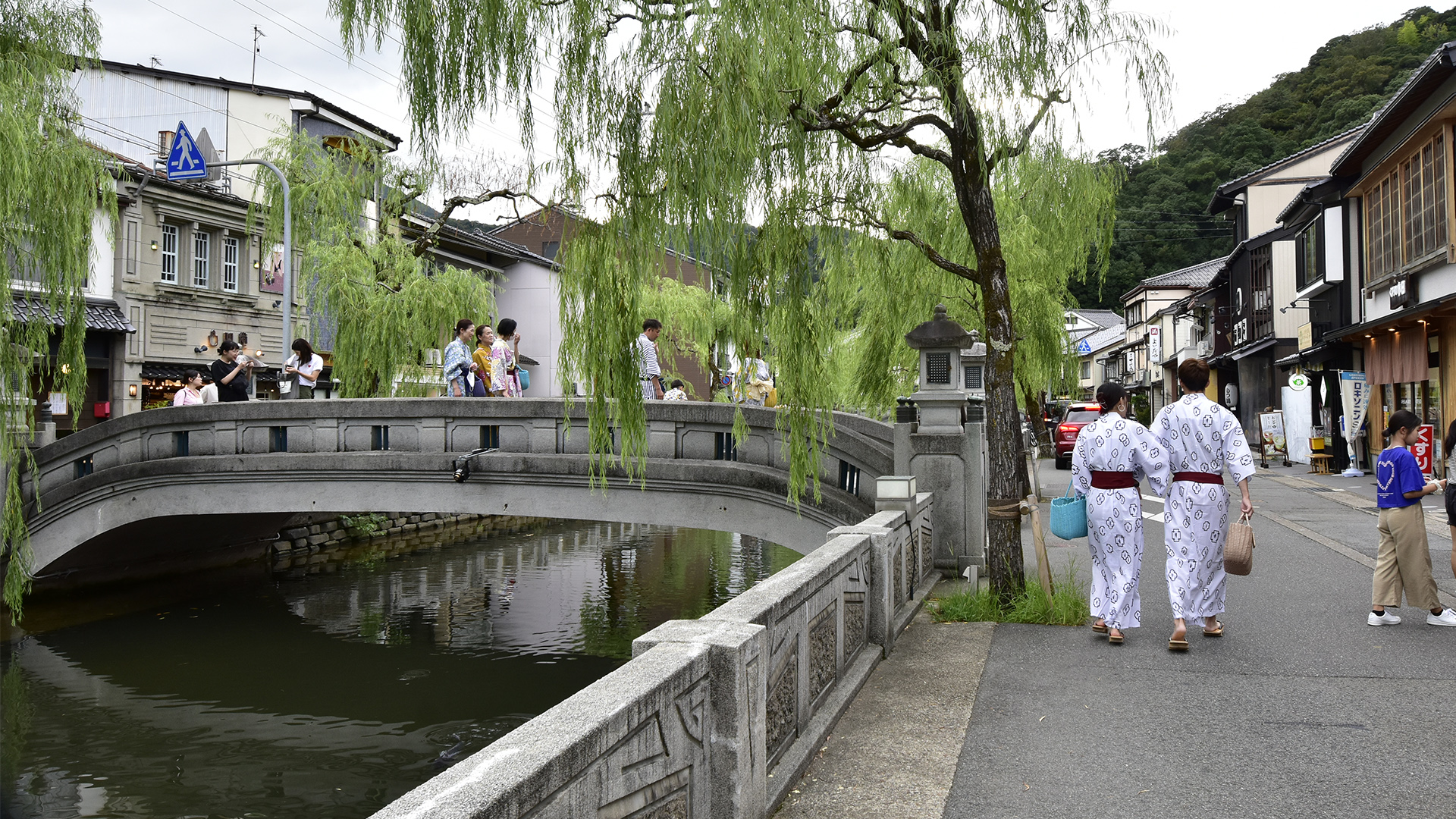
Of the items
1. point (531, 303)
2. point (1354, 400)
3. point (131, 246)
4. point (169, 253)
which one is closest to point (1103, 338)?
point (531, 303)

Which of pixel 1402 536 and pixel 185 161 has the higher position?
pixel 185 161

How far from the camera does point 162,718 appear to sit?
36.6 feet

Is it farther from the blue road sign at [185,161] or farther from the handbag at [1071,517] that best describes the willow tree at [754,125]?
the blue road sign at [185,161]

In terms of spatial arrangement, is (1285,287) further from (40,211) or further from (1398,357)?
(40,211)

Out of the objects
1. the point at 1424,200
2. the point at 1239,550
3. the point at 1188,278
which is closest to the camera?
the point at 1239,550

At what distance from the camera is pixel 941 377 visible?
365 inches

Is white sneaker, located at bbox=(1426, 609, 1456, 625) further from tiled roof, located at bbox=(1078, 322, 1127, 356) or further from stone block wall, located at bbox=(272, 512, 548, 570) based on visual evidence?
tiled roof, located at bbox=(1078, 322, 1127, 356)

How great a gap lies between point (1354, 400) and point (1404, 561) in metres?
16.1

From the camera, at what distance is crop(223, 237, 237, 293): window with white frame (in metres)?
28.8

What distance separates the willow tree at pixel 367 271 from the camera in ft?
61.2

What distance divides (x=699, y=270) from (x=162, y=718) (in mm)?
7998

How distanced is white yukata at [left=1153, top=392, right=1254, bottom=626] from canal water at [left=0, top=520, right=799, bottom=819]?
6.68 metres

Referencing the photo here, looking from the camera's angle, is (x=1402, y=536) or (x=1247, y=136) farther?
(x=1247, y=136)

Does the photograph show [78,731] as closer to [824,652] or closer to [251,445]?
[251,445]
